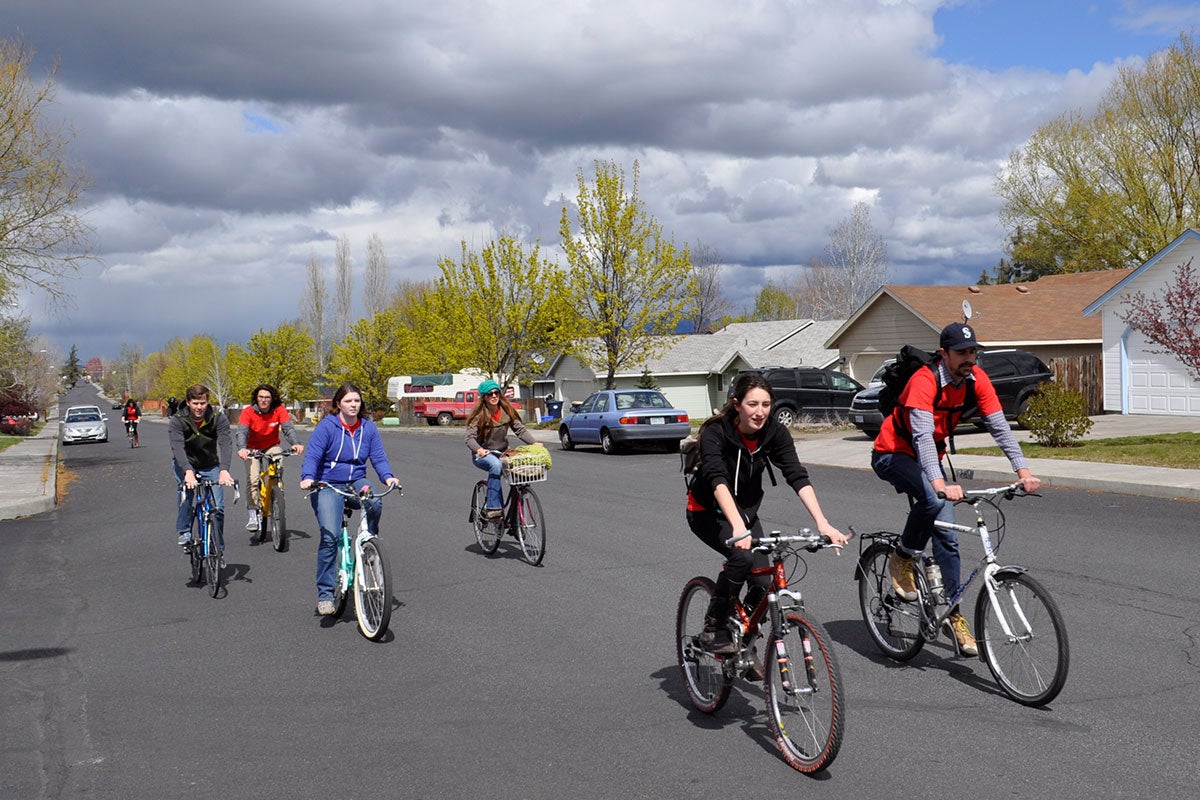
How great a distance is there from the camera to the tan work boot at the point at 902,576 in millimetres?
6078

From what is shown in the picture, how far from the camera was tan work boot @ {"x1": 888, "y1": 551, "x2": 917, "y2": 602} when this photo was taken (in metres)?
6.08

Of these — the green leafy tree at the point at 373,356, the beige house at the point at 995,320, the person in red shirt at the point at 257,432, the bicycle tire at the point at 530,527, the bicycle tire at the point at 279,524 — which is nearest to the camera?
the bicycle tire at the point at 530,527

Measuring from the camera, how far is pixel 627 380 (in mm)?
54969

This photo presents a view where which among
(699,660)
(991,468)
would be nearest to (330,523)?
(699,660)

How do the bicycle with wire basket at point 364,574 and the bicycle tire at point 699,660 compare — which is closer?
the bicycle tire at point 699,660

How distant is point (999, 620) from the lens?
5391 mm

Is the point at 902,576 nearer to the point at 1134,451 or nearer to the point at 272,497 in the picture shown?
the point at 272,497

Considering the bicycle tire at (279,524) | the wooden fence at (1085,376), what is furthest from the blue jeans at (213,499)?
the wooden fence at (1085,376)

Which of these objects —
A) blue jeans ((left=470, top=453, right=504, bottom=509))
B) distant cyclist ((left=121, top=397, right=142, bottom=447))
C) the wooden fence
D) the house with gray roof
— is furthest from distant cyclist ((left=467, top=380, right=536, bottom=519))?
the house with gray roof

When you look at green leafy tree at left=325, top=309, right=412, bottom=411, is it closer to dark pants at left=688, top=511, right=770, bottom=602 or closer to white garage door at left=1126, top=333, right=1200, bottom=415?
white garage door at left=1126, top=333, right=1200, bottom=415

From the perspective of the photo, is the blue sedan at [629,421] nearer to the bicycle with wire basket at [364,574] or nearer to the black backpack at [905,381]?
the bicycle with wire basket at [364,574]

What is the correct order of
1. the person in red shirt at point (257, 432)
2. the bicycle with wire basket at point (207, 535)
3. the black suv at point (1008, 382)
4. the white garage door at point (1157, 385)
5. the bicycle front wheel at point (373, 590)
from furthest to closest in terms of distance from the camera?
the white garage door at point (1157, 385)
the black suv at point (1008, 382)
the person in red shirt at point (257, 432)
the bicycle with wire basket at point (207, 535)
the bicycle front wheel at point (373, 590)

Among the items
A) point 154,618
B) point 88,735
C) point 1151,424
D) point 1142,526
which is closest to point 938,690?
point 88,735

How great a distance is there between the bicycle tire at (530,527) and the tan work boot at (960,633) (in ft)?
15.6
